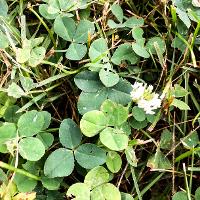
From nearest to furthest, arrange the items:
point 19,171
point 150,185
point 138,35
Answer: point 19,171 → point 150,185 → point 138,35

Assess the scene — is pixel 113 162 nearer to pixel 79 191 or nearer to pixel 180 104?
pixel 79 191

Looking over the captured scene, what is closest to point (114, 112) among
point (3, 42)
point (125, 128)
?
point (125, 128)

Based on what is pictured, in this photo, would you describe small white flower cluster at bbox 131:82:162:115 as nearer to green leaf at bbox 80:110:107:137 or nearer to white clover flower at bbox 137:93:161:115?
white clover flower at bbox 137:93:161:115

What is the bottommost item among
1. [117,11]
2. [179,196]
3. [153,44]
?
[179,196]

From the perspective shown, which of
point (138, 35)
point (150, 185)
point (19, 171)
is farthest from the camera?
point (138, 35)

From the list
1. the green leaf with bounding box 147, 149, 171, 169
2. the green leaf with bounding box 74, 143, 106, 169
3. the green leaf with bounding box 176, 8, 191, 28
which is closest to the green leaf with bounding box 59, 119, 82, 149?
the green leaf with bounding box 74, 143, 106, 169

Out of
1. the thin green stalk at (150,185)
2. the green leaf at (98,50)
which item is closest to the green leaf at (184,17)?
the green leaf at (98,50)

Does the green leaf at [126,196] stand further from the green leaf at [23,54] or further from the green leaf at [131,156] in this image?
the green leaf at [23,54]
